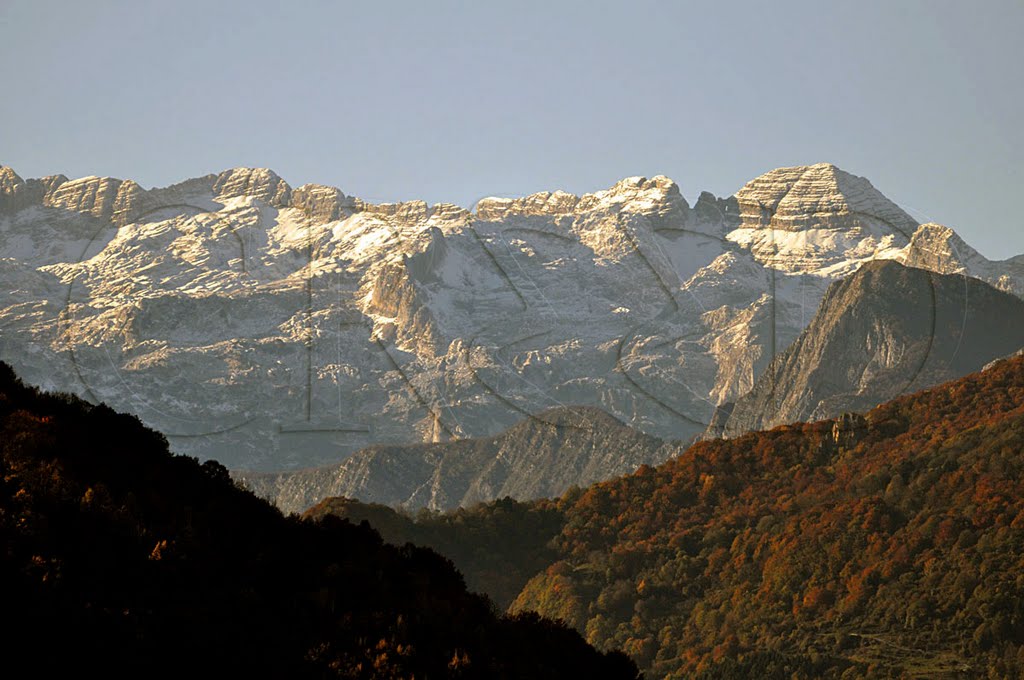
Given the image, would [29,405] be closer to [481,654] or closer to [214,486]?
[214,486]

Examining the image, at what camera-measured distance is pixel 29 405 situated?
50.1 m

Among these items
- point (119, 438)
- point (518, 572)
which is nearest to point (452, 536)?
point (518, 572)

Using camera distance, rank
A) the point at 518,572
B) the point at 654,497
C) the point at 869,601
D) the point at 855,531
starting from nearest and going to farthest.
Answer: the point at 869,601 → the point at 855,531 → the point at 518,572 → the point at 654,497

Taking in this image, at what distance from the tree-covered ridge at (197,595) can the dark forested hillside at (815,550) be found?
180ft

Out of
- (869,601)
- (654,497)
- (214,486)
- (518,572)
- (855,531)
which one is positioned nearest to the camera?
(214,486)

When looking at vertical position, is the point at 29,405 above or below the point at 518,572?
above

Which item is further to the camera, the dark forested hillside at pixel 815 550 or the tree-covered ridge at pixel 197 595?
the dark forested hillside at pixel 815 550

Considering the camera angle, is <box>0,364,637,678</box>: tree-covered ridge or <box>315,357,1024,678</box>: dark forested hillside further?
<box>315,357,1024,678</box>: dark forested hillside

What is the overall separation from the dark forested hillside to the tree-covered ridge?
180 feet

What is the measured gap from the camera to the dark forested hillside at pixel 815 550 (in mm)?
100875

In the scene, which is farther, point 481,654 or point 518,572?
point 518,572

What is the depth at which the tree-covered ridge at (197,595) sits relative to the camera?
39000 millimetres

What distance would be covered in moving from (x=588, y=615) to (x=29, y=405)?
75.8 metres

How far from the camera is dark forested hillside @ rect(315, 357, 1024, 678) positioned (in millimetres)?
100875
